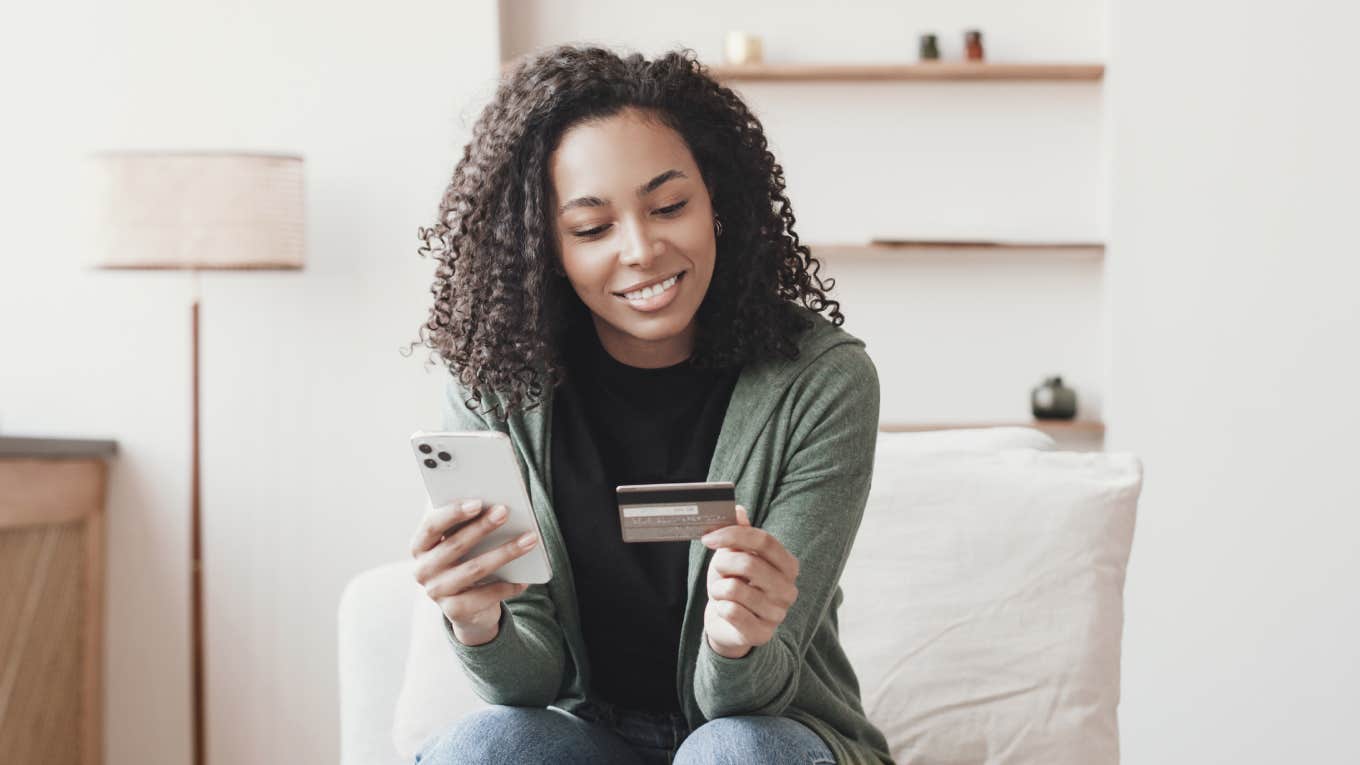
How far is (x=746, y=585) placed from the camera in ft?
3.95

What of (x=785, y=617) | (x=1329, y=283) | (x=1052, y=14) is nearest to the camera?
(x=785, y=617)

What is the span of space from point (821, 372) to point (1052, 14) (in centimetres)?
214

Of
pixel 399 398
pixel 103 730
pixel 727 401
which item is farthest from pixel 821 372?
pixel 103 730

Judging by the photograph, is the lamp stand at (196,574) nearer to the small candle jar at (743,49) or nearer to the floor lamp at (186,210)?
the floor lamp at (186,210)

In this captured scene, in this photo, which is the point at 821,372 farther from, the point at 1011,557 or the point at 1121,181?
the point at 1121,181

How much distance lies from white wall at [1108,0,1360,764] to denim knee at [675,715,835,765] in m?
2.02

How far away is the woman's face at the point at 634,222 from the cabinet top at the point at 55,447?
1700mm

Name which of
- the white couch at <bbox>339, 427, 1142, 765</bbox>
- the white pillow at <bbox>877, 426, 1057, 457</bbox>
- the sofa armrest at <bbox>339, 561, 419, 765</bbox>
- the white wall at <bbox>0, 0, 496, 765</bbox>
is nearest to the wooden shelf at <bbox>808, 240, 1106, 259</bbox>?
the white wall at <bbox>0, 0, 496, 765</bbox>

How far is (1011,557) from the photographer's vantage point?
172 centimetres

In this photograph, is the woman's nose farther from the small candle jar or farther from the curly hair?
the small candle jar

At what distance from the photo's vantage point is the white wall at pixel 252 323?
3.12 metres

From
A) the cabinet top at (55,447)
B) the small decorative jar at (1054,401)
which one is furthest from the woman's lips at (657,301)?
the small decorative jar at (1054,401)

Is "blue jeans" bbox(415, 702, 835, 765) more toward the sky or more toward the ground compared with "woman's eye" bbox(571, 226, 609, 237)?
more toward the ground

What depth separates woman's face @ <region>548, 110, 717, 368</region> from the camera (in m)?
1.39
